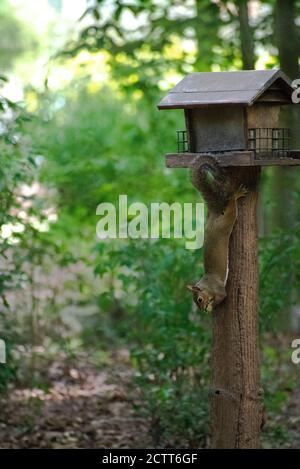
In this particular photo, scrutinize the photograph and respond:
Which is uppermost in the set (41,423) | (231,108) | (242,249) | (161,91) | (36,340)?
(161,91)

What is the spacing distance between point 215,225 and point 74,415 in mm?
2945

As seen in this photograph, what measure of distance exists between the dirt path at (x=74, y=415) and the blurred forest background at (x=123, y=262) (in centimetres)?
2

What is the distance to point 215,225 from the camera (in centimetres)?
492

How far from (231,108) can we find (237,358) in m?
1.42

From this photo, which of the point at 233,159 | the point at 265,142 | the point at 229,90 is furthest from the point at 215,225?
the point at 229,90

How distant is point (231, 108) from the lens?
492cm

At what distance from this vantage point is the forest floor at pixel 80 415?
6480mm

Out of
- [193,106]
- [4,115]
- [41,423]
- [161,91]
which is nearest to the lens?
[193,106]

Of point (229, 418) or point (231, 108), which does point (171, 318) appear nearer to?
point (229, 418)

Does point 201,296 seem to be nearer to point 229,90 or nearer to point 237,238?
point 237,238

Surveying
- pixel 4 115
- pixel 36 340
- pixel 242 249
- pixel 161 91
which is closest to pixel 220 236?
pixel 242 249

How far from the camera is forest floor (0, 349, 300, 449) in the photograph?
6.48 metres

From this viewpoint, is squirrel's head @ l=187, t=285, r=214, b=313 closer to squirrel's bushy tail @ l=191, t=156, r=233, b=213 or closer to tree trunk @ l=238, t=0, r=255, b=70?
squirrel's bushy tail @ l=191, t=156, r=233, b=213

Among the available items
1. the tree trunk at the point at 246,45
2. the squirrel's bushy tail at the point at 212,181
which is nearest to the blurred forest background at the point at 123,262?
the tree trunk at the point at 246,45
